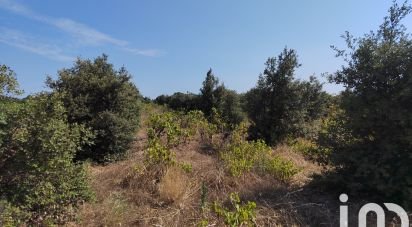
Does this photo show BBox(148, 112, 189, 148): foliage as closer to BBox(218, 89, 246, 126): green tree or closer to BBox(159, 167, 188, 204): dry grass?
BBox(159, 167, 188, 204): dry grass

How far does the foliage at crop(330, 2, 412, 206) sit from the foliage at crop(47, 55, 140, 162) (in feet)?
14.4

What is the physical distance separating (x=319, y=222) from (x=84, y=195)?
116 inches

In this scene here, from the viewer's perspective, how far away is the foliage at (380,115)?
15.3 ft

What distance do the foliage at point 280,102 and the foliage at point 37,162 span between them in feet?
20.5

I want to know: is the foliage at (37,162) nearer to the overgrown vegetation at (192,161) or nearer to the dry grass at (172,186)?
the overgrown vegetation at (192,161)

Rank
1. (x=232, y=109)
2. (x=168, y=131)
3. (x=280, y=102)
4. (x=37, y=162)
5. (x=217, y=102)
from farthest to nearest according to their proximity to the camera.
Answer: (x=217, y=102) → (x=232, y=109) → (x=280, y=102) → (x=168, y=131) → (x=37, y=162)

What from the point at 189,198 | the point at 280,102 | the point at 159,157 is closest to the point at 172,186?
the point at 189,198

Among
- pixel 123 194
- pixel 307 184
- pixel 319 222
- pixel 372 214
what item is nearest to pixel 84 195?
pixel 123 194

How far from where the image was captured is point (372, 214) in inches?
188

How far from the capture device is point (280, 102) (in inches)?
383

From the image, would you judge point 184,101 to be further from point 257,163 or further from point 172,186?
point 172,186

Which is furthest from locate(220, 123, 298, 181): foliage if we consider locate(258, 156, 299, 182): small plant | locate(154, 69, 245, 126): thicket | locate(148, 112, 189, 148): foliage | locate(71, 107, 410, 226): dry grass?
locate(154, 69, 245, 126): thicket

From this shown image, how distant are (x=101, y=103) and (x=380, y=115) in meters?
5.48

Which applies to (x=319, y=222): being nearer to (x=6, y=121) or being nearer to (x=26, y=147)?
(x=26, y=147)
